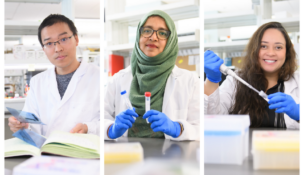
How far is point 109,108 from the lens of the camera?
56.7 inches

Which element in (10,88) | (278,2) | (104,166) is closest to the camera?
(104,166)

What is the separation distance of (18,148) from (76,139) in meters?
0.26

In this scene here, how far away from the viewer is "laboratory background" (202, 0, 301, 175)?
0.99 m

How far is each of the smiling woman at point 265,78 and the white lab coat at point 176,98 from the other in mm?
263

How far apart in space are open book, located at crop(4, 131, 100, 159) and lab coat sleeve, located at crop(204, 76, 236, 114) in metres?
0.68

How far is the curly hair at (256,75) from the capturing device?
5.36ft

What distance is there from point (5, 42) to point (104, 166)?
2.83ft

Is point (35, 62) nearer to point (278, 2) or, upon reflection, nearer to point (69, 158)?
point (69, 158)

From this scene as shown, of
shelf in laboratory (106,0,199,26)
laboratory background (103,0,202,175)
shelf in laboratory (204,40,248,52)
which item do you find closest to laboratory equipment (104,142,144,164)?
laboratory background (103,0,202,175)

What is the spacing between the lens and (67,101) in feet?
4.35

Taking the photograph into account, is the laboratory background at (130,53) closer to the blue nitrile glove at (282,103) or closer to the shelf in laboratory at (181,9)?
the shelf in laboratory at (181,9)

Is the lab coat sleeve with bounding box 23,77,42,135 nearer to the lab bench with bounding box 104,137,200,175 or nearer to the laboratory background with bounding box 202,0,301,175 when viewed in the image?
the lab bench with bounding box 104,137,200,175

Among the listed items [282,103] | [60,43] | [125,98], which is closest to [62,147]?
[125,98]

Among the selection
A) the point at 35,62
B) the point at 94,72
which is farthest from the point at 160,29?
the point at 35,62
